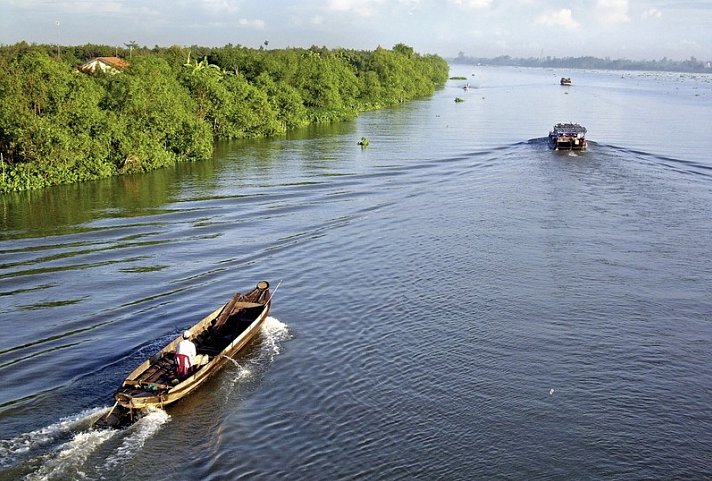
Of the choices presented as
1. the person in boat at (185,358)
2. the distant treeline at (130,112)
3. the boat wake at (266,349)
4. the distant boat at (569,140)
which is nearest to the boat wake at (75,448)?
the person in boat at (185,358)

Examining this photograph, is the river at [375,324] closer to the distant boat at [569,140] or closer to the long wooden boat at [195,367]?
the long wooden boat at [195,367]

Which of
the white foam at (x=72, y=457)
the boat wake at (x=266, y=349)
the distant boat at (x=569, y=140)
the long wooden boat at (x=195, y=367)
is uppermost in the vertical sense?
→ the distant boat at (x=569, y=140)

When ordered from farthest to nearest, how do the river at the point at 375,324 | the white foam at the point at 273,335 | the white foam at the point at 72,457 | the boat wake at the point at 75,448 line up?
the white foam at the point at 273,335 < the river at the point at 375,324 < the boat wake at the point at 75,448 < the white foam at the point at 72,457

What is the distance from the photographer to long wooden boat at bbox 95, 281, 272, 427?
55.7 feet

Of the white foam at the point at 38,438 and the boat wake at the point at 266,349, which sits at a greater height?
the boat wake at the point at 266,349

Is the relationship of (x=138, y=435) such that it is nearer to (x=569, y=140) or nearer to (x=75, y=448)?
(x=75, y=448)

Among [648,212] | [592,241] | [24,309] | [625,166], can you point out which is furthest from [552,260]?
[625,166]

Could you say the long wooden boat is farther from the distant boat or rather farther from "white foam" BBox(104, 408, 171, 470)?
the distant boat

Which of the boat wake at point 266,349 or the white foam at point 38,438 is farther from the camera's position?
the boat wake at point 266,349

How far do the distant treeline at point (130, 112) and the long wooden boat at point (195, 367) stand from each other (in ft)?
88.4

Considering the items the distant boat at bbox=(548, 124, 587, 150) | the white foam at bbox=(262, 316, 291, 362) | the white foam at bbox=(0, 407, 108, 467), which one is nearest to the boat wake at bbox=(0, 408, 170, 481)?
the white foam at bbox=(0, 407, 108, 467)

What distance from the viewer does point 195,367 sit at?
18.7m

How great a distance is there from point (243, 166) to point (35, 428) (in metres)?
38.1

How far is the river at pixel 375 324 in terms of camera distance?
16.4 m
